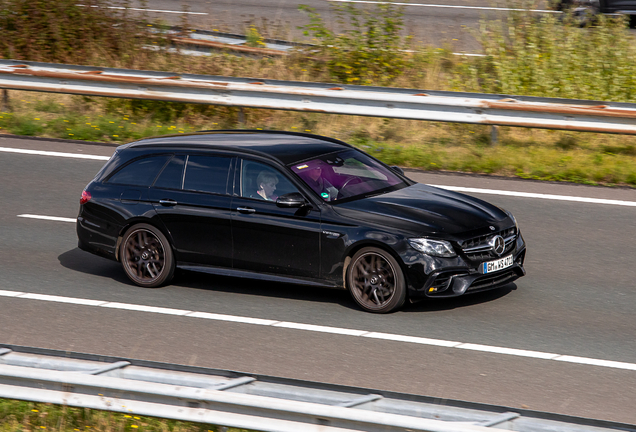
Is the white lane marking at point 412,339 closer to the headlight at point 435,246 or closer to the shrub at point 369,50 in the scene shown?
the headlight at point 435,246

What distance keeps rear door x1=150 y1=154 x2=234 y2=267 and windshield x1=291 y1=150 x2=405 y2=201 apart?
840mm

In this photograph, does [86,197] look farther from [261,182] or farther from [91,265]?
[261,182]

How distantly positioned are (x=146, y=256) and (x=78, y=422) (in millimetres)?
3670

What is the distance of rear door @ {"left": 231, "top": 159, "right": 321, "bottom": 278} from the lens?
8625 millimetres

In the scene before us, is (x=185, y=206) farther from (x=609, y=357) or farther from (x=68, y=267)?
(x=609, y=357)

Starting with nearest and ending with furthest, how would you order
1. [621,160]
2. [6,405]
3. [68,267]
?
[6,405]
[68,267]
[621,160]

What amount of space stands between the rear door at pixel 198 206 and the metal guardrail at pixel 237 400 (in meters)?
3.69

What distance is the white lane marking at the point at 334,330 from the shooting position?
721 cm

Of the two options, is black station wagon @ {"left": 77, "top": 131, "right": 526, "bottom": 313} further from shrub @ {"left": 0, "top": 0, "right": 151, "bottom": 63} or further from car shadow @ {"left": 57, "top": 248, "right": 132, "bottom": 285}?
shrub @ {"left": 0, "top": 0, "right": 151, "bottom": 63}

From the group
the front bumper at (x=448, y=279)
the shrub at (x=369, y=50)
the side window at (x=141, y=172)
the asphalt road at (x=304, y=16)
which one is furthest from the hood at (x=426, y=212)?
the asphalt road at (x=304, y=16)

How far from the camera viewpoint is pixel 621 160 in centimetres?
1364

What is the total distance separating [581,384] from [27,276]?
233 inches

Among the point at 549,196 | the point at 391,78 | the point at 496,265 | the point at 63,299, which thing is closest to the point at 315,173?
the point at 496,265

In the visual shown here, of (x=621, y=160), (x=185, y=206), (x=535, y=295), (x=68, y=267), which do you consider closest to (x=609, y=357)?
(x=535, y=295)
